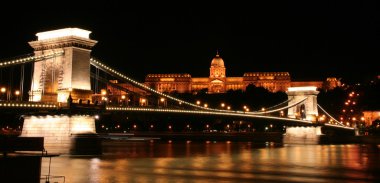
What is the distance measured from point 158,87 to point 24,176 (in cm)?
16885

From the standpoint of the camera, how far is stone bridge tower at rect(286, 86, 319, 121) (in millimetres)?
82688

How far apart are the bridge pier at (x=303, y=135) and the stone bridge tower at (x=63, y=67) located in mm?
41334

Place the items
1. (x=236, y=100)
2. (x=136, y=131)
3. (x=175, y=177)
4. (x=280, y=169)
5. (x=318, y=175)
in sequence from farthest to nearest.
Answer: (x=236, y=100)
(x=136, y=131)
(x=280, y=169)
(x=318, y=175)
(x=175, y=177)

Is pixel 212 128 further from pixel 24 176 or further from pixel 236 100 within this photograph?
pixel 24 176

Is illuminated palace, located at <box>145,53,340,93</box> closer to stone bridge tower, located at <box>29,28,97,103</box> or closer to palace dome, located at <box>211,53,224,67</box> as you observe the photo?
palace dome, located at <box>211,53,224,67</box>

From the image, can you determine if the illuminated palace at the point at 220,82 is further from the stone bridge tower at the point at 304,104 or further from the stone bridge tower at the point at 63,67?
the stone bridge tower at the point at 63,67

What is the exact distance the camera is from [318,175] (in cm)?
2708

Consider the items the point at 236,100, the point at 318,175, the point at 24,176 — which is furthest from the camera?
the point at 236,100

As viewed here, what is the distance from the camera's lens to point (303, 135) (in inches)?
2940

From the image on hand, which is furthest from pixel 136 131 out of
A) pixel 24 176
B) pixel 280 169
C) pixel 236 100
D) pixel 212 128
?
pixel 24 176

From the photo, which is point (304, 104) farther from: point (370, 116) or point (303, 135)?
point (370, 116)

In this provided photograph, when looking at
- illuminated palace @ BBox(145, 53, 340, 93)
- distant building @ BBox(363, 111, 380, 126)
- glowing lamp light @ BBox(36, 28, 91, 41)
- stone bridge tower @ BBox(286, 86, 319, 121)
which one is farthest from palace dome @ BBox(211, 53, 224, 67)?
glowing lamp light @ BBox(36, 28, 91, 41)

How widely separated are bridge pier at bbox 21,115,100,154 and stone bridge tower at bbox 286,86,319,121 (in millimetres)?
50655

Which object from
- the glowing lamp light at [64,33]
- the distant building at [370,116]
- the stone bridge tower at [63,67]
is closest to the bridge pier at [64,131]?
the stone bridge tower at [63,67]
